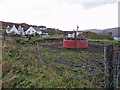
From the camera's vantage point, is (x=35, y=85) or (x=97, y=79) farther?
(x=97, y=79)

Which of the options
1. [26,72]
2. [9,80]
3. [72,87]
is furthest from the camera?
[26,72]

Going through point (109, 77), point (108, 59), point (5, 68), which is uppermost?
point (108, 59)

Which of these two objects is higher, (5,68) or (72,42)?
(72,42)

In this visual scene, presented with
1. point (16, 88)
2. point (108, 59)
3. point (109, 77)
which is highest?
point (108, 59)

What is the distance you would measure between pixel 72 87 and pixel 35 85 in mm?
1420

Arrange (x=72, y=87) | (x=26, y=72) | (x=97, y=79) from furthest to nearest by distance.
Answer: (x=26, y=72) < (x=97, y=79) < (x=72, y=87)

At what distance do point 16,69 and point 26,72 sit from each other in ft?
2.31

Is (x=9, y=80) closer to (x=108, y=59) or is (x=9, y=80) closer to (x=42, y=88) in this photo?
(x=42, y=88)

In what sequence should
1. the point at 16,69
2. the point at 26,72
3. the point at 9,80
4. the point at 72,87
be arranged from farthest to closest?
the point at 16,69
the point at 26,72
the point at 9,80
the point at 72,87

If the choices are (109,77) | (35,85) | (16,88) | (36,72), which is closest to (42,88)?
(35,85)

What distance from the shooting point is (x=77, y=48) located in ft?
40.4

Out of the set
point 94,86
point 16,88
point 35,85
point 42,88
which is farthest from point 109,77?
point 16,88

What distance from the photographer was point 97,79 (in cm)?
419

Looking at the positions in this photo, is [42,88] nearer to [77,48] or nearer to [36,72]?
[36,72]
